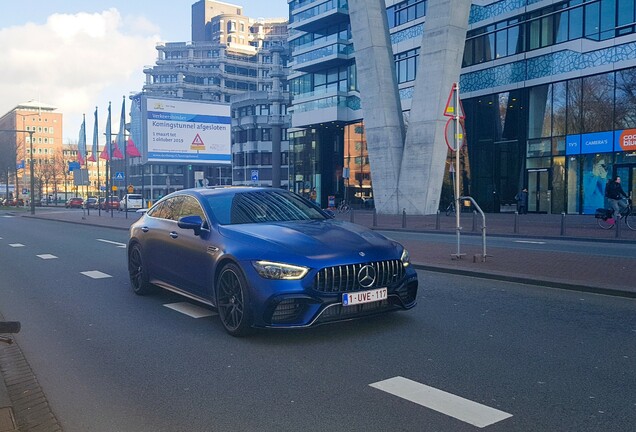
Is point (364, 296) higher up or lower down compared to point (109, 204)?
higher up

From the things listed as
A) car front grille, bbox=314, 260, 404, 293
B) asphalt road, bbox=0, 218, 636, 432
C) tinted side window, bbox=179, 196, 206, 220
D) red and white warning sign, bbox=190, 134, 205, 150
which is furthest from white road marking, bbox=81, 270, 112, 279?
red and white warning sign, bbox=190, 134, 205, 150

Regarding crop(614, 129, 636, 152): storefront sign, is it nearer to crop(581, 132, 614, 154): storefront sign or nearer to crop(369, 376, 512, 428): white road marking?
crop(581, 132, 614, 154): storefront sign

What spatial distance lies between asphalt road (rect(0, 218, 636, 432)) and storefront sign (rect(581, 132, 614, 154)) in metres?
25.8

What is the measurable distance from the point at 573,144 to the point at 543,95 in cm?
380

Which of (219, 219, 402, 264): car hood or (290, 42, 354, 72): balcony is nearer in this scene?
(219, 219, 402, 264): car hood

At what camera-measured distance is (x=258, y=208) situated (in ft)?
22.4

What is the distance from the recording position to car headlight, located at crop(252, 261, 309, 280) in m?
5.32

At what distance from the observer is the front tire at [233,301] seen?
18.4 ft

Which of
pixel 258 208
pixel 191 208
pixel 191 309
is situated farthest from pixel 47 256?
pixel 258 208

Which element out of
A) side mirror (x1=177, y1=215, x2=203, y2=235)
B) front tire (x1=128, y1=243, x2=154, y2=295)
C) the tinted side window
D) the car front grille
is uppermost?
the tinted side window

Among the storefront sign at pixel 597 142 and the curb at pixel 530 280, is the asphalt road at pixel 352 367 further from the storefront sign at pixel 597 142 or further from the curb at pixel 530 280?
the storefront sign at pixel 597 142

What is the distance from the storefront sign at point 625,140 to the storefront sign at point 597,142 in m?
0.27

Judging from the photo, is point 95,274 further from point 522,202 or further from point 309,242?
point 522,202

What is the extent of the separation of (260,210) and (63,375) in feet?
9.16
